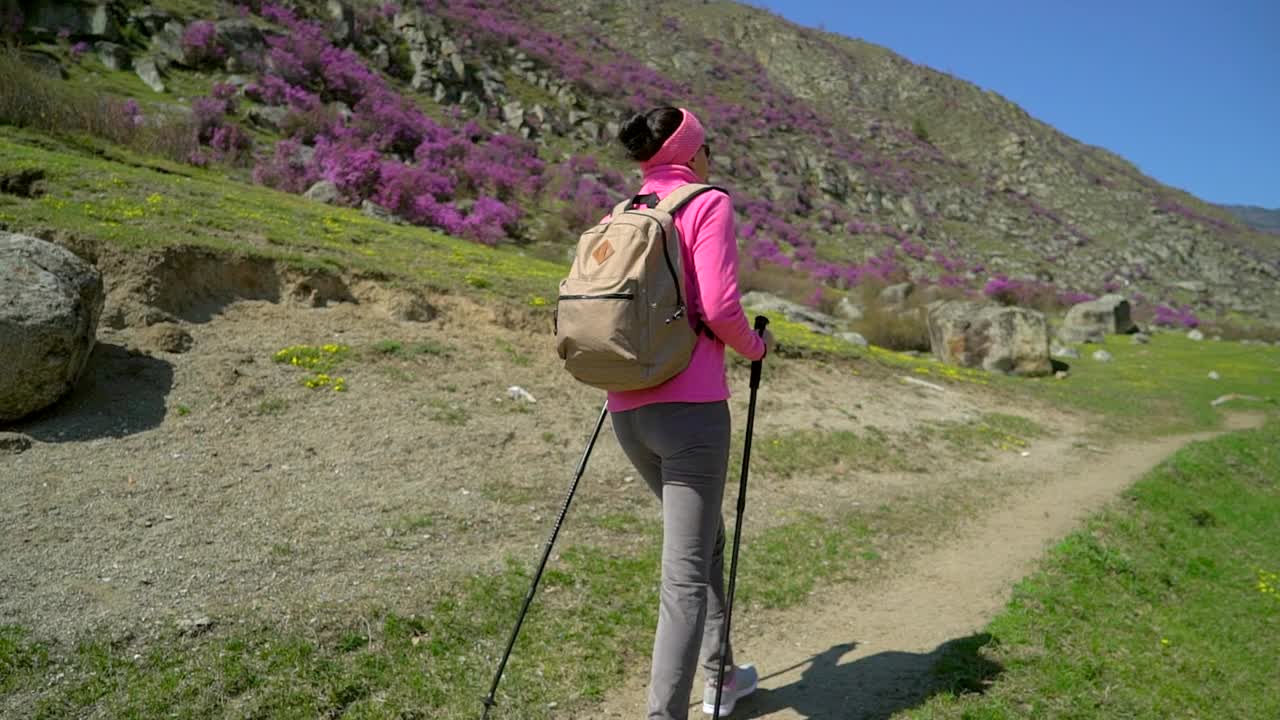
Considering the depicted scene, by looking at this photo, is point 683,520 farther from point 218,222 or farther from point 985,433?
point 985,433

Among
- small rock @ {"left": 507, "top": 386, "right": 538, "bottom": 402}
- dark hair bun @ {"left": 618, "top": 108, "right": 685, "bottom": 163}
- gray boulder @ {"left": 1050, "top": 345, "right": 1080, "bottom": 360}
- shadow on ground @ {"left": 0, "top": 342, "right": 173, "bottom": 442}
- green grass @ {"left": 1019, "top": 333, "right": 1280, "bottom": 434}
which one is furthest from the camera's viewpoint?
gray boulder @ {"left": 1050, "top": 345, "right": 1080, "bottom": 360}

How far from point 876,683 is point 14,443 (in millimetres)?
7681

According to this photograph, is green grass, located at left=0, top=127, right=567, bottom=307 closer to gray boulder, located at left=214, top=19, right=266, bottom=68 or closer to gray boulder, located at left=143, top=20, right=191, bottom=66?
gray boulder, located at left=143, top=20, right=191, bottom=66

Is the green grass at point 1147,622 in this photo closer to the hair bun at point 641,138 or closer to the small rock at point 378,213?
the hair bun at point 641,138

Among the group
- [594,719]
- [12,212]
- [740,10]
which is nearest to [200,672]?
[594,719]

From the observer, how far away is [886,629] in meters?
5.81

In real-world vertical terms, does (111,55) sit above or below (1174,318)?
below

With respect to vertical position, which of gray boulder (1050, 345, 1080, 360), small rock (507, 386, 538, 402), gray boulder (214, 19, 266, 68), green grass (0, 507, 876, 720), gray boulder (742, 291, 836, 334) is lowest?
small rock (507, 386, 538, 402)

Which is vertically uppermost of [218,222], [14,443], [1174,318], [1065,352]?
[1174,318]

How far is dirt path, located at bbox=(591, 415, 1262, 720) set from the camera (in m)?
4.50

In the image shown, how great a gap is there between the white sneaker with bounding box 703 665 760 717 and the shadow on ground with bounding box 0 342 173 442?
Result: 21.7ft

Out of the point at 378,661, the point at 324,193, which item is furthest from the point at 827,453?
the point at 324,193

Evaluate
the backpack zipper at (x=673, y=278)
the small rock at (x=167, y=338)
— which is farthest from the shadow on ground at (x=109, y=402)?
the backpack zipper at (x=673, y=278)

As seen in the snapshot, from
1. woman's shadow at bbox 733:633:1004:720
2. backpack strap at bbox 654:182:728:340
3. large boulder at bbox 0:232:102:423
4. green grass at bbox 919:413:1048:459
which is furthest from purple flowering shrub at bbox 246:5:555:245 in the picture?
backpack strap at bbox 654:182:728:340
